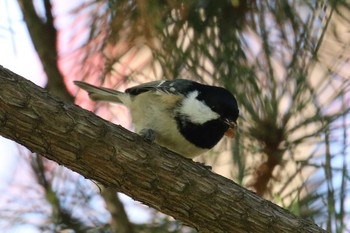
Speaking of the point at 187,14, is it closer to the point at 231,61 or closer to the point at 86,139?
the point at 231,61

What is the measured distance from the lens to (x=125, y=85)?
Answer: 72.2 inches

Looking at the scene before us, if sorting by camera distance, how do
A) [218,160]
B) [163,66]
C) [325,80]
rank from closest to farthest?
[325,80] → [163,66] → [218,160]

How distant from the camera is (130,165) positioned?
131 cm

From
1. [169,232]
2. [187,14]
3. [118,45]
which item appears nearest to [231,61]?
[187,14]

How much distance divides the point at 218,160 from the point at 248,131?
0.64ft

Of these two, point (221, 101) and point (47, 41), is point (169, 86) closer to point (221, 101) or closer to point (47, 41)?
point (221, 101)

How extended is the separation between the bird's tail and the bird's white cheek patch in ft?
0.77

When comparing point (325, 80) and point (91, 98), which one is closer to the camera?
point (325, 80)

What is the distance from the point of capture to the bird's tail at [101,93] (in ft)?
5.68

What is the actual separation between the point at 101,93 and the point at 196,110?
0.29 metres

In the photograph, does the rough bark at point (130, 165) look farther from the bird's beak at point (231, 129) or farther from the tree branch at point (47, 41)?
the tree branch at point (47, 41)

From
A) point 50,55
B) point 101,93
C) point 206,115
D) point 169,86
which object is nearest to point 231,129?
point 206,115

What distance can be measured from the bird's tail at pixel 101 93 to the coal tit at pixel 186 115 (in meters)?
0.12

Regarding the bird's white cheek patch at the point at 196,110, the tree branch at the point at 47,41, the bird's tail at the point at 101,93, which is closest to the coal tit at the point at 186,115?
the bird's white cheek patch at the point at 196,110
